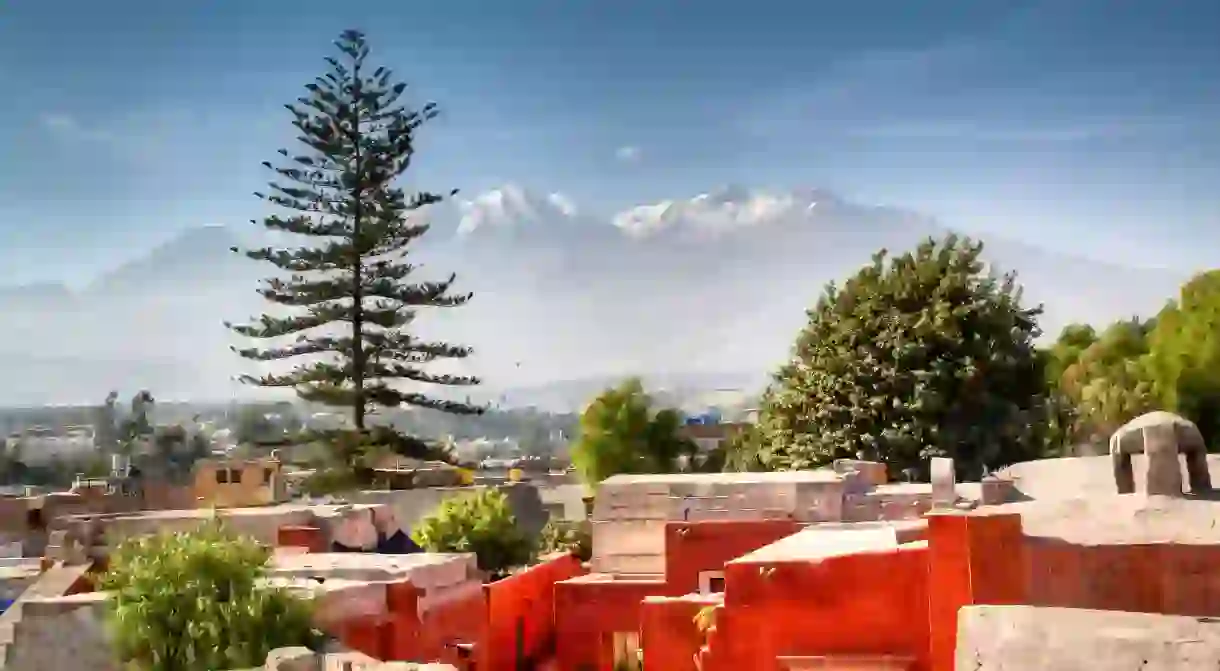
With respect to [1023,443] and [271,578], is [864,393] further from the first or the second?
[271,578]

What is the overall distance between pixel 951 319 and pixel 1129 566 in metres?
13.9

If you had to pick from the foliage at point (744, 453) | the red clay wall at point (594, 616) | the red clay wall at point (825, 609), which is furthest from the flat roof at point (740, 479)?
the foliage at point (744, 453)

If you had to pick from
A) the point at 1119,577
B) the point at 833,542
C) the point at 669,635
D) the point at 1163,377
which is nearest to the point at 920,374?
the point at 1163,377

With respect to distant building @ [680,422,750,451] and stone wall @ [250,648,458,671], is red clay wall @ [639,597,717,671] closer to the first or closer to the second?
stone wall @ [250,648,458,671]

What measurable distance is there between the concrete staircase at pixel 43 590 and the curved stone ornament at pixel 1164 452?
32.3 feet

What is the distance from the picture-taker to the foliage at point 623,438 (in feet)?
105

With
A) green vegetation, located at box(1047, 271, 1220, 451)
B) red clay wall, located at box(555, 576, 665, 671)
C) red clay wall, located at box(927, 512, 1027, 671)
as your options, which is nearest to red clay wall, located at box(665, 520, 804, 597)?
red clay wall, located at box(555, 576, 665, 671)

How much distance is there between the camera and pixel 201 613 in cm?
1005

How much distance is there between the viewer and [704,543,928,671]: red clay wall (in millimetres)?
8805

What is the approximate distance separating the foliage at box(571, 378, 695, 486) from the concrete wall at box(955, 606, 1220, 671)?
24450 millimetres

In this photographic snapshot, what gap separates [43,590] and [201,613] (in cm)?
435

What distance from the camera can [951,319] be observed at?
71.2 ft

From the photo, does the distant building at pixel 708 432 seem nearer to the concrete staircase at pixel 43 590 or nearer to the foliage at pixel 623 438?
the foliage at pixel 623 438

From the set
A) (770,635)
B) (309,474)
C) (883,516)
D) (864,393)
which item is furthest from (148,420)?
(770,635)
